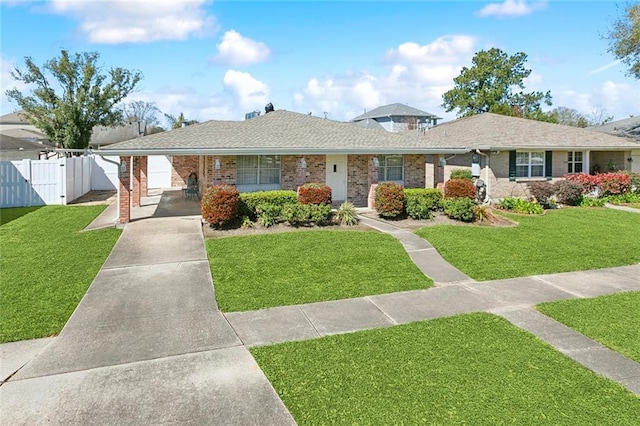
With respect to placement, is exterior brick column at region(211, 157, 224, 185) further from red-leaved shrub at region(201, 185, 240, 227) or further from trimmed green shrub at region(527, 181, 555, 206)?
trimmed green shrub at region(527, 181, 555, 206)

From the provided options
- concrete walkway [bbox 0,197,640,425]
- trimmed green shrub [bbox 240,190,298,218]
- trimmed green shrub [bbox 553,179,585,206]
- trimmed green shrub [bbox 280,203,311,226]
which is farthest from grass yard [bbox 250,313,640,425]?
trimmed green shrub [bbox 553,179,585,206]

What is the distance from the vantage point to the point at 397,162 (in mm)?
17859

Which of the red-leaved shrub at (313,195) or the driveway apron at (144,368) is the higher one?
the red-leaved shrub at (313,195)

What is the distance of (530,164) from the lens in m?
20.3

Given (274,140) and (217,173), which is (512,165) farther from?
(217,173)

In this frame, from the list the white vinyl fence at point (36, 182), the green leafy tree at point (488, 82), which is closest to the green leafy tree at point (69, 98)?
the white vinyl fence at point (36, 182)

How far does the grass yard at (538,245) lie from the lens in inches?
383

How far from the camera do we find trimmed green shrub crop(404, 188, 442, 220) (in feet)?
47.9

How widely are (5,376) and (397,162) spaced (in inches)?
600

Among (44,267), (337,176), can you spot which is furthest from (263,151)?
(44,267)

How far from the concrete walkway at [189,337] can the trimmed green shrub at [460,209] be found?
5.03 meters

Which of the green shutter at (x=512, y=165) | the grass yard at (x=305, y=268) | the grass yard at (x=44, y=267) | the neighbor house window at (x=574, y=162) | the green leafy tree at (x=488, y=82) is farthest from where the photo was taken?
the green leafy tree at (x=488, y=82)

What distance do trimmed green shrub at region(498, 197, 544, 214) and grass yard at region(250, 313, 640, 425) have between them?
1171cm

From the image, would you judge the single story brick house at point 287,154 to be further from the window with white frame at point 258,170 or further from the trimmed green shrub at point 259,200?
the trimmed green shrub at point 259,200
